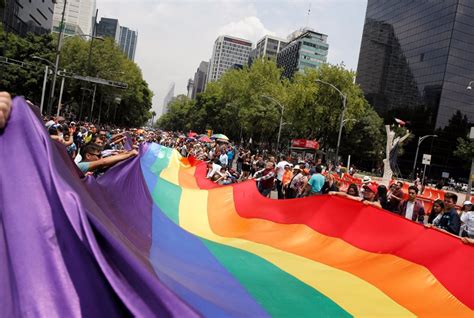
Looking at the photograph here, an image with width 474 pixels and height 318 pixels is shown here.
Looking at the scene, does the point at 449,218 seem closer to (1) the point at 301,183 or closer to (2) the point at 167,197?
(2) the point at 167,197

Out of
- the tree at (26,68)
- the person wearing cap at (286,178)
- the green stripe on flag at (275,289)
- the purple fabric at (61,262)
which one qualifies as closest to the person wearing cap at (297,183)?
the person wearing cap at (286,178)

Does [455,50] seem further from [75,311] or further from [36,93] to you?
[75,311]

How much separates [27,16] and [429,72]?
73720 millimetres

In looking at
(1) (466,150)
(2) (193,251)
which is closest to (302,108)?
(1) (466,150)

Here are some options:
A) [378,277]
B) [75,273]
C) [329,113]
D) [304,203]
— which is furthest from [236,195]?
[329,113]

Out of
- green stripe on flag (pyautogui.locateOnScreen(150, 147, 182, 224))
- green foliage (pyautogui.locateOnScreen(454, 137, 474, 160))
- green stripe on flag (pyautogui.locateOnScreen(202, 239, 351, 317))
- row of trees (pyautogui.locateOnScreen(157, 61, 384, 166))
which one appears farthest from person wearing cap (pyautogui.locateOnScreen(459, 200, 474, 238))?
green foliage (pyautogui.locateOnScreen(454, 137, 474, 160))

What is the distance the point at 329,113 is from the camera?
48.8 m

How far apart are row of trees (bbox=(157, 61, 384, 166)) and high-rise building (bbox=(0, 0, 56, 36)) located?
2741 cm

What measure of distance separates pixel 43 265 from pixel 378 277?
401 cm

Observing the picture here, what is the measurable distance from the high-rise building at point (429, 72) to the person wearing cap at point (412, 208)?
282ft

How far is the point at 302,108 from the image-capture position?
49031mm

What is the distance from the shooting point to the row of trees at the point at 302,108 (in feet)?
159

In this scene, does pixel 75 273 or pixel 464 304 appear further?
pixel 464 304

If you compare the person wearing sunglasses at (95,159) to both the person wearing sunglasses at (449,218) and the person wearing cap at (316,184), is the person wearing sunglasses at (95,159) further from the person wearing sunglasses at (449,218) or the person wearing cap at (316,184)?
the person wearing cap at (316,184)
